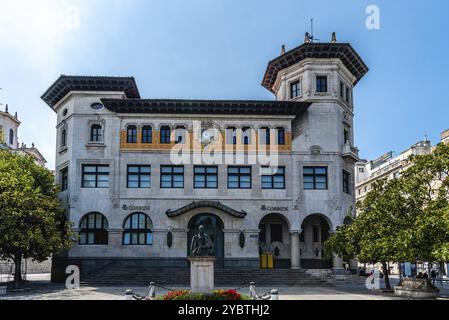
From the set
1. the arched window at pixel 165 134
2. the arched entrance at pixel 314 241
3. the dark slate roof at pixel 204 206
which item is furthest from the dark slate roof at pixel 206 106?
the arched entrance at pixel 314 241

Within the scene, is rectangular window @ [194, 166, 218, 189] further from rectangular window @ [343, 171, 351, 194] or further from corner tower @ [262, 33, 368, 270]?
rectangular window @ [343, 171, 351, 194]

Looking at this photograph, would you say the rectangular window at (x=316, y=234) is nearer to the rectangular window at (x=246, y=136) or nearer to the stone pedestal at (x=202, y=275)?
the rectangular window at (x=246, y=136)

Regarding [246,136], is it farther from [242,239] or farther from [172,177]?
[242,239]

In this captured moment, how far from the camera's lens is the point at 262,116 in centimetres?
4531

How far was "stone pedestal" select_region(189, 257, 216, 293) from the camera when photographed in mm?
25688

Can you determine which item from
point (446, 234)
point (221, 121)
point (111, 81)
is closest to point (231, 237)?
point (221, 121)

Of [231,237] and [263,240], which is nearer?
[231,237]

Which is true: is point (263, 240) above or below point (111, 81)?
below

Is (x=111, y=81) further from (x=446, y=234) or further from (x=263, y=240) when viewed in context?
(x=446, y=234)

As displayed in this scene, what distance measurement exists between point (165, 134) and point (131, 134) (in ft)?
9.71

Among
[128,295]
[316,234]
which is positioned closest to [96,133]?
[316,234]

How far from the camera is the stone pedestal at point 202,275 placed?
2569cm

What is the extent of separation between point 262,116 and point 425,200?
1796cm

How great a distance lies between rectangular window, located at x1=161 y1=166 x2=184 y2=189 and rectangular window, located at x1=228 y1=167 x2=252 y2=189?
4.20m
